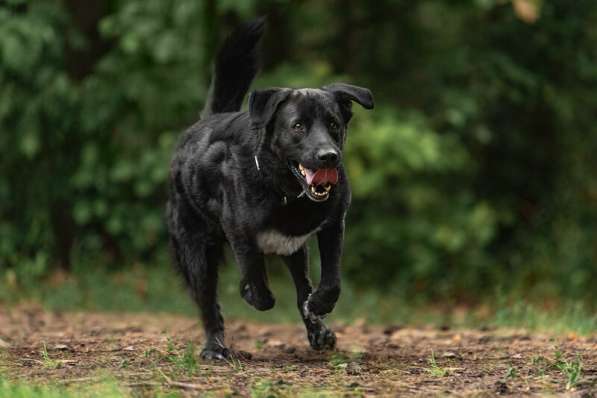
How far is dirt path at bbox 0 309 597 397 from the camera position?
486 cm

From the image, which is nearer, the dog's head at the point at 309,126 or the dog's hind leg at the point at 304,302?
the dog's head at the point at 309,126

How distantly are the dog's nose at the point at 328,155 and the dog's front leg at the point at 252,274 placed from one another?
0.87 metres

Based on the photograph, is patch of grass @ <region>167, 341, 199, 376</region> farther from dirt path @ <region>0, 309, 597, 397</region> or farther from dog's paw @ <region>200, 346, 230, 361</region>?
dog's paw @ <region>200, 346, 230, 361</region>

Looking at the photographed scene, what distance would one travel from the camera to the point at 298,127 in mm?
5562

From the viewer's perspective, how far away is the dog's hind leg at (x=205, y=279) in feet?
21.1

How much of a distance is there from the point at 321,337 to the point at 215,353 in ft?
2.24

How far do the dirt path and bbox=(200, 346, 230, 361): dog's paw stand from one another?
3.4 inches

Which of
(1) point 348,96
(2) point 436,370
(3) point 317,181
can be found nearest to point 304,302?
(3) point 317,181

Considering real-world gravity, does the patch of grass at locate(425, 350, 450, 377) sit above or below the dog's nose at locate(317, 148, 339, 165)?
below

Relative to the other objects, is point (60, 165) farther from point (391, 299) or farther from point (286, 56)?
point (391, 299)

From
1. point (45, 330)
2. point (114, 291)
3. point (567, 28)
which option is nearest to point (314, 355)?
point (45, 330)

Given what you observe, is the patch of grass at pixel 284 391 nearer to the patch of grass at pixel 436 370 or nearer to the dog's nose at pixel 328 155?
the patch of grass at pixel 436 370

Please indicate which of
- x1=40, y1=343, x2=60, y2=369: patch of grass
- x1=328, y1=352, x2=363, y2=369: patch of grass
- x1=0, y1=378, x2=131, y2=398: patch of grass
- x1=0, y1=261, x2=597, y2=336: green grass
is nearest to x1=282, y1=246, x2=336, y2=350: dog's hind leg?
x1=328, y1=352, x2=363, y2=369: patch of grass

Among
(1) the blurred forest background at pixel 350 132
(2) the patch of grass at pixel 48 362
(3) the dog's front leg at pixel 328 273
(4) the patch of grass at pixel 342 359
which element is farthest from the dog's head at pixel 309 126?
(1) the blurred forest background at pixel 350 132
